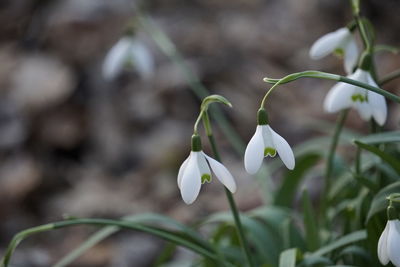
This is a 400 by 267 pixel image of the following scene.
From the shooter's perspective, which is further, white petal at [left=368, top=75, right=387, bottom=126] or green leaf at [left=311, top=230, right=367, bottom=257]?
green leaf at [left=311, top=230, right=367, bottom=257]

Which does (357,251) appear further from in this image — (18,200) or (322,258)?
(18,200)

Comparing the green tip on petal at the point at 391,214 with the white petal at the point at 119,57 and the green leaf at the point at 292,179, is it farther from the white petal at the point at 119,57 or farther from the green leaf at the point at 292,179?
the white petal at the point at 119,57

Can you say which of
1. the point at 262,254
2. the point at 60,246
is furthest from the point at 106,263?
the point at 262,254

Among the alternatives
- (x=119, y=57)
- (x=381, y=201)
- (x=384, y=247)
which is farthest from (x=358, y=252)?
(x=119, y=57)

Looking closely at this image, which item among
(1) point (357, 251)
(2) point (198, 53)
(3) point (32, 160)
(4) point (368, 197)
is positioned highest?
(2) point (198, 53)

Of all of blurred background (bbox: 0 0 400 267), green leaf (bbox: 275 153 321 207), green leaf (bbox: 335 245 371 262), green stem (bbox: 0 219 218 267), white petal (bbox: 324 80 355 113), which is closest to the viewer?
green stem (bbox: 0 219 218 267)

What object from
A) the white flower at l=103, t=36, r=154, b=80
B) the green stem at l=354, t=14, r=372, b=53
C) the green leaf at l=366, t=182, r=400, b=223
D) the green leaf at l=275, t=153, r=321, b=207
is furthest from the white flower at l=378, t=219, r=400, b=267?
the white flower at l=103, t=36, r=154, b=80

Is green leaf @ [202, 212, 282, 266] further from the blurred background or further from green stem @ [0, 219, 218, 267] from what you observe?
the blurred background
